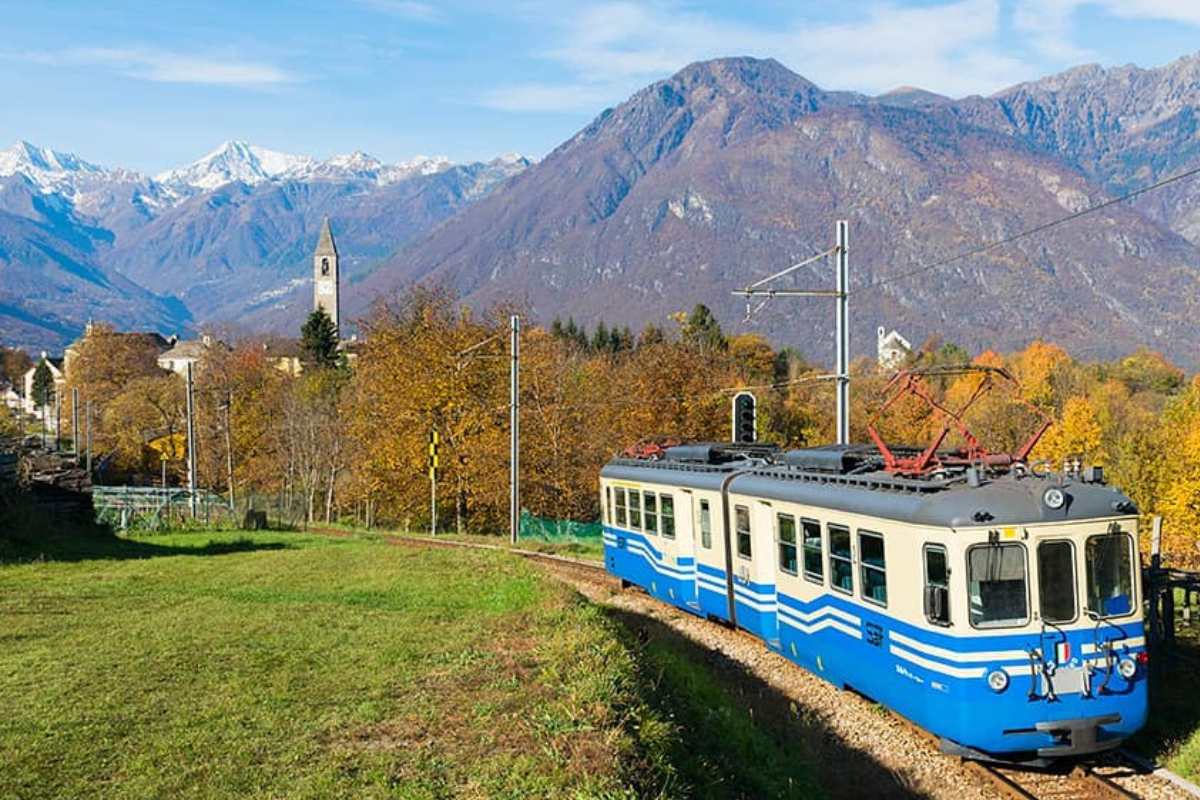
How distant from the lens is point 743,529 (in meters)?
18.7

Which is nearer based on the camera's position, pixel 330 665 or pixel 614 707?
pixel 614 707

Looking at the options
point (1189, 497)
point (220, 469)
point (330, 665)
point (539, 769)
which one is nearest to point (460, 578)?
point (330, 665)

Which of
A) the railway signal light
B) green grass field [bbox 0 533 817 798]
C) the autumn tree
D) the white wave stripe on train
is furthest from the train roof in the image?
the autumn tree

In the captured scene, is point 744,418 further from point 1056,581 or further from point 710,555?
point 1056,581

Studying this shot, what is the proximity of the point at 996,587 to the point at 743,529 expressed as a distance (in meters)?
6.85

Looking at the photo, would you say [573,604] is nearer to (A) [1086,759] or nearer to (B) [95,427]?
(A) [1086,759]

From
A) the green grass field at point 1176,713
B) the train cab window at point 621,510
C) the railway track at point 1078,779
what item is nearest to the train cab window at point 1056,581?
the railway track at point 1078,779

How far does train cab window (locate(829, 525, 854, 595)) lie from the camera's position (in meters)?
14.5

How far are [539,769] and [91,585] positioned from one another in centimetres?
1401

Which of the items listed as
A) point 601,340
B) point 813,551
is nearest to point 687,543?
point 813,551

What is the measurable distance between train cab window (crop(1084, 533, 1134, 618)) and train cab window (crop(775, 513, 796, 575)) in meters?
Answer: 4.73

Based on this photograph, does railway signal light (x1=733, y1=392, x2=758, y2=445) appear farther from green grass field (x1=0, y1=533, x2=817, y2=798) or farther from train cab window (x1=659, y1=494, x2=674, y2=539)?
green grass field (x1=0, y1=533, x2=817, y2=798)

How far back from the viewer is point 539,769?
9.84 metres

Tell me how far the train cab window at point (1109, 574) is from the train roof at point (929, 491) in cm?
31
